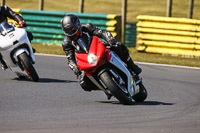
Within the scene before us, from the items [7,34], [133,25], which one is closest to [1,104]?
[7,34]

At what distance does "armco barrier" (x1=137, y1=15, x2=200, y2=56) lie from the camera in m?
15.8

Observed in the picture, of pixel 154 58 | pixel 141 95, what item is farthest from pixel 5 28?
pixel 154 58

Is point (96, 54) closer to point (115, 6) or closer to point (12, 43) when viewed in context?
point (12, 43)

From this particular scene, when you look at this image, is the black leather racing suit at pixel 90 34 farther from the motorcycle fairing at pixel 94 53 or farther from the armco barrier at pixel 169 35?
the armco barrier at pixel 169 35

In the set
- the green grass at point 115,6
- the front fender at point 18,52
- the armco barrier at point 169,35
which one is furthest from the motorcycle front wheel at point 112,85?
the green grass at point 115,6

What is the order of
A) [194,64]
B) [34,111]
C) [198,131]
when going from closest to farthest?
[198,131] < [34,111] < [194,64]

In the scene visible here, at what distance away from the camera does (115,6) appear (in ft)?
130

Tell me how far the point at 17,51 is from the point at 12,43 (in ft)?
0.58

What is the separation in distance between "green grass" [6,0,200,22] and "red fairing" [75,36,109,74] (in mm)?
26959

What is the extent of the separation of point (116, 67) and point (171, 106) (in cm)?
107

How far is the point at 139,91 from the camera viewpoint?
838cm

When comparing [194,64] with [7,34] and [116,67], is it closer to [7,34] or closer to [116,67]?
[7,34]

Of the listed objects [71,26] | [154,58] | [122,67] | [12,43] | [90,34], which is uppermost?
[71,26]

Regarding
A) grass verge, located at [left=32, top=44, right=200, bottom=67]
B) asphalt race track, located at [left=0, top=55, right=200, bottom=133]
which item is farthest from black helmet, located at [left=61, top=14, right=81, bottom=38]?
grass verge, located at [left=32, top=44, right=200, bottom=67]
